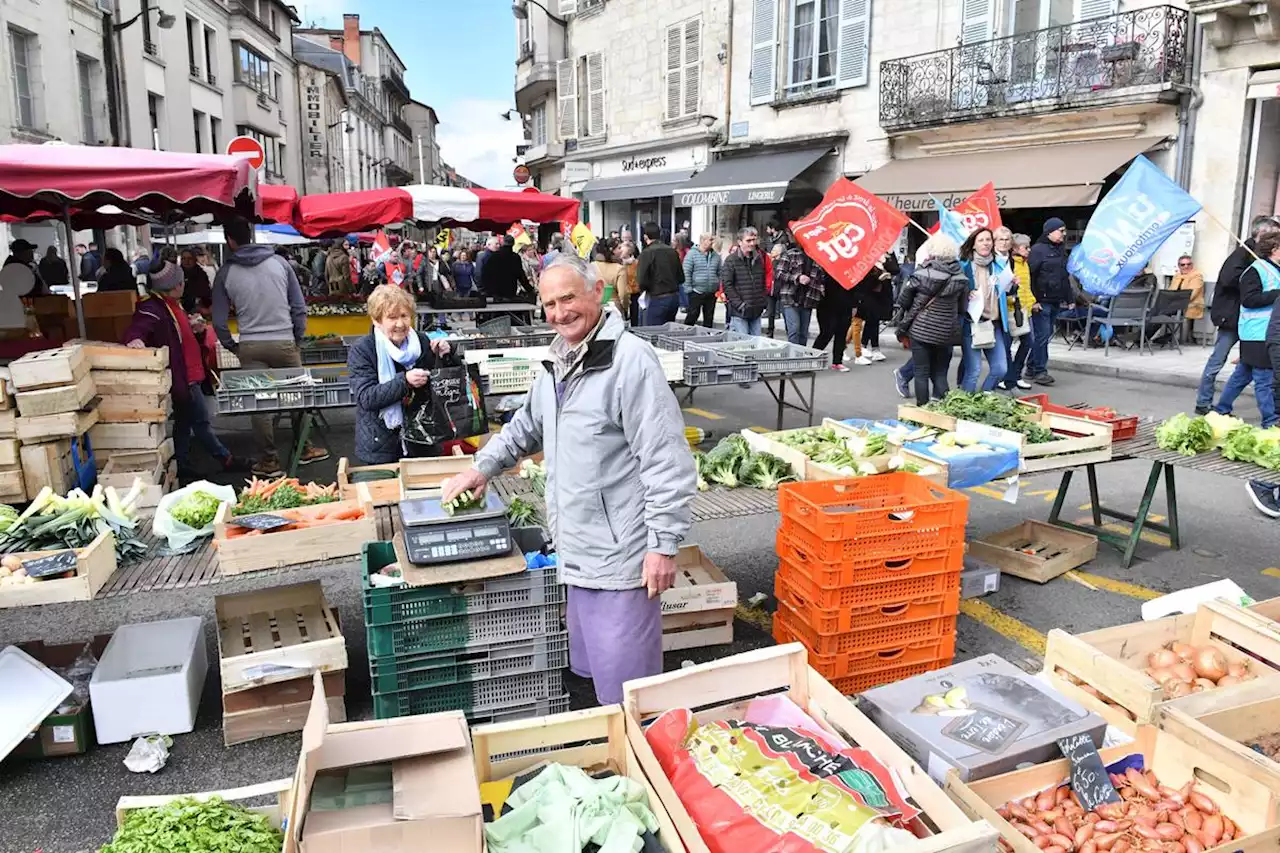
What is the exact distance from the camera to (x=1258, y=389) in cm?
801

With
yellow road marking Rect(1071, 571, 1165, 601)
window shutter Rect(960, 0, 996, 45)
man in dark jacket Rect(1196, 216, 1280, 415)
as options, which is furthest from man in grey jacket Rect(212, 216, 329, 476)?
window shutter Rect(960, 0, 996, 45)

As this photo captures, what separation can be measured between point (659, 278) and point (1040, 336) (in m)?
5.10

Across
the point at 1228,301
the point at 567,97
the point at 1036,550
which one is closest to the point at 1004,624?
the point at 1036,550

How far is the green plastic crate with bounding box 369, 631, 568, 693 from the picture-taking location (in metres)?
3.53

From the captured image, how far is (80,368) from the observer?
6.18 m

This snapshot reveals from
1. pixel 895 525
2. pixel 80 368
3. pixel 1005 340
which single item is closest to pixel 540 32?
pixel 1005 340

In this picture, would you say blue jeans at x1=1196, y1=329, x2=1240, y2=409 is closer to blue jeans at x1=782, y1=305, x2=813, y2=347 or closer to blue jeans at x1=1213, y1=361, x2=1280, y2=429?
blue jeans at x1=1213, y1=361, x2=1280, y2=429

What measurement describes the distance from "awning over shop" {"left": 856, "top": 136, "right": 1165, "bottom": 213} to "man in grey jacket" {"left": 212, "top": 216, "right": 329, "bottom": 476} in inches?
461

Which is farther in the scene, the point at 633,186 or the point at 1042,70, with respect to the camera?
the point at 633,186

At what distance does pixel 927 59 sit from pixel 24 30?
1862 cm

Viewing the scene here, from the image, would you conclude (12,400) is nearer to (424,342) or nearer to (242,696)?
(424,342)

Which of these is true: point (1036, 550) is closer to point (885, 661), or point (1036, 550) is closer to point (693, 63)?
point (885, 661)

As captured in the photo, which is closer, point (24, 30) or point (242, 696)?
point (242, 696)

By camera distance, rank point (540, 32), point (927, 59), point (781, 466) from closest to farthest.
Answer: point (781, 466) → point (927, 59) → point (540, 32)
